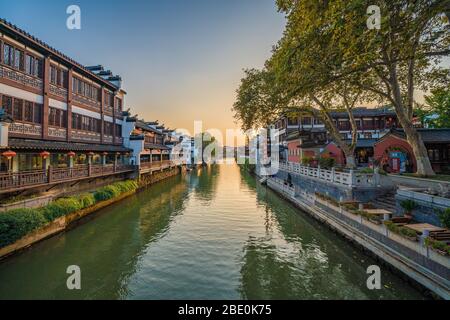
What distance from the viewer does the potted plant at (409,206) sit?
12406 millimetres

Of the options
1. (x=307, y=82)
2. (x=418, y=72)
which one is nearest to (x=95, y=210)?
(x=307, y=82)

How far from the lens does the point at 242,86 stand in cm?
2902

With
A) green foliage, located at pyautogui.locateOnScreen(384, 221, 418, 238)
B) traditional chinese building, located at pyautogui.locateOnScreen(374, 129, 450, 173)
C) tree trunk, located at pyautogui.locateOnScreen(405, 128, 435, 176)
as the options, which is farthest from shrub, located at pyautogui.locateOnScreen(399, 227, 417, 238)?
traditional chinese building, located at pyautogui.locateOnScreen(374, 129, 450, 173)

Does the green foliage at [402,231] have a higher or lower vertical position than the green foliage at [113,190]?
higher

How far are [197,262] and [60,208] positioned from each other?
33.1 feet

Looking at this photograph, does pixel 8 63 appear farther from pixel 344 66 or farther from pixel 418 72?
pixel 418 72

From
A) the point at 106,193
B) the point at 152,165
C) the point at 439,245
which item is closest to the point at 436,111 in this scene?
the point at 439,245

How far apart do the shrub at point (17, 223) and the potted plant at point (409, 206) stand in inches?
779

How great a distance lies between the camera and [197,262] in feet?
37.1

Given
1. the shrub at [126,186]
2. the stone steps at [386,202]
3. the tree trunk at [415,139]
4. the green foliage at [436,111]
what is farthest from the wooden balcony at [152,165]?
the green foliage at [436,111]

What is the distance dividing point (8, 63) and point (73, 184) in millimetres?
9882

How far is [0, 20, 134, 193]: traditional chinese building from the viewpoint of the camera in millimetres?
15109

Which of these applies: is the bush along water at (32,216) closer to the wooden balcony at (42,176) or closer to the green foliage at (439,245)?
the wooden balcony at (42,176)
